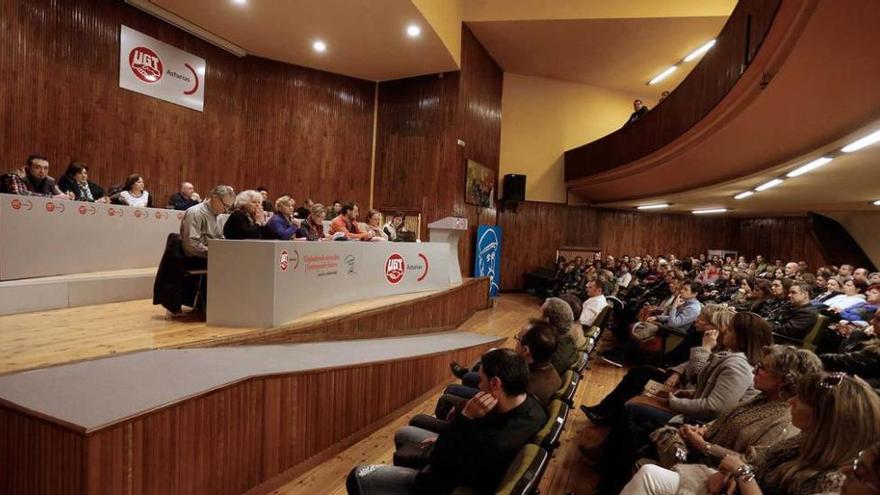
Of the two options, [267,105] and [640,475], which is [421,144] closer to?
[267,105]

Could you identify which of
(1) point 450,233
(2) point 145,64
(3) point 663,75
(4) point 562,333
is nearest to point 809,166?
(1) point 450,233

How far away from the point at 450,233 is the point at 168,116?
4.50 meters

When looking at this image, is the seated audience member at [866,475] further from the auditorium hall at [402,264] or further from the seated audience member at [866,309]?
the seated audience member at [866,309]

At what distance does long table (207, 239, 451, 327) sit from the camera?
10.0 feet

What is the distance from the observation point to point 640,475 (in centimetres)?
167

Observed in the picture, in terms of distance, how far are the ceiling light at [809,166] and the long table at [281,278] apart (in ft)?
15.9

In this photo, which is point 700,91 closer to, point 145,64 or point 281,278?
point 281,278

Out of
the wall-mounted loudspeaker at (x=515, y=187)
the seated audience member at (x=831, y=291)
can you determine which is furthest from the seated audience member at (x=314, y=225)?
the wall-mounted loudspeaker at (x=515, y=187)

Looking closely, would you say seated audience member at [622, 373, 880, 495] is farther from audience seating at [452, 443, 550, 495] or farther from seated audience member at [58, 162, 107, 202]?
seated audience member at [58, 162, 107, 202]

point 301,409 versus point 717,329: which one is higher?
point 717,329

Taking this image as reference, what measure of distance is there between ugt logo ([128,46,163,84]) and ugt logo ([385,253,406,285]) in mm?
4569

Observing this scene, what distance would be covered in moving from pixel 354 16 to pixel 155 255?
4.15 meters

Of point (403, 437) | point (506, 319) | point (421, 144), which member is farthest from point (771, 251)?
point (403, 437)

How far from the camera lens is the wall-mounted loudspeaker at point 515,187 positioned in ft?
37.0
